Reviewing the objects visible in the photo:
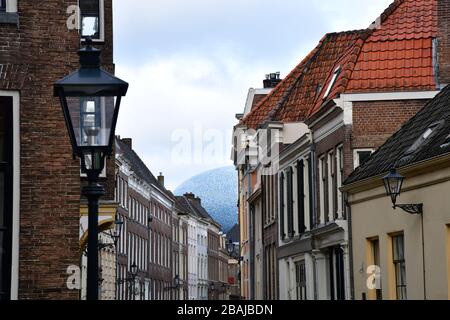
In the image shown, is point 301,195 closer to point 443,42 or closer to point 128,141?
point 443,42

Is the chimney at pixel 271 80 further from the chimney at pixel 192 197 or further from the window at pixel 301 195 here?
the chimney at pixel 192 197

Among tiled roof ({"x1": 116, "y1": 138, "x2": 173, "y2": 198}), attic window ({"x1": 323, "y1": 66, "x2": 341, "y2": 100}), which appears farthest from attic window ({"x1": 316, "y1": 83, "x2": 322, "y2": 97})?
tiled roof ({"x1": 116, "y1": 138, "x2": 173, "y2": 198})

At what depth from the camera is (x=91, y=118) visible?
1016 cm

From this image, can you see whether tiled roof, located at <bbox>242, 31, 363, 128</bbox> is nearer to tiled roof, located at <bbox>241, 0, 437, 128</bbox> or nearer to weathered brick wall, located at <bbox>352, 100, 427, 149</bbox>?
tiled roof, located at <bbox>241, 0, 437, 128</bbox>

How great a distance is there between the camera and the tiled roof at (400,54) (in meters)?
29.2

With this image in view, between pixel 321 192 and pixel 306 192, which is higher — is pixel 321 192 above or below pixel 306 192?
below

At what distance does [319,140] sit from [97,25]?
8810 mm

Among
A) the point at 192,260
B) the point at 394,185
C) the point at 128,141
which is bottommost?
the point at 394,185

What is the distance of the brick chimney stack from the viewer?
95.7 feet

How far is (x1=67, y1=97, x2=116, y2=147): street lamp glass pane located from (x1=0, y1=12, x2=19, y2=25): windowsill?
4950 millimetres

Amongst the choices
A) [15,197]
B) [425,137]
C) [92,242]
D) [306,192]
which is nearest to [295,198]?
[306,192]

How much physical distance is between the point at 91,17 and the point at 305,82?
17732mm

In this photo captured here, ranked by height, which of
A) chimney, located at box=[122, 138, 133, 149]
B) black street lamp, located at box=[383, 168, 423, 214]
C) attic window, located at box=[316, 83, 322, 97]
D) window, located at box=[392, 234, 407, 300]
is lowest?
window, located at box=[392, 234, 407, 300]
